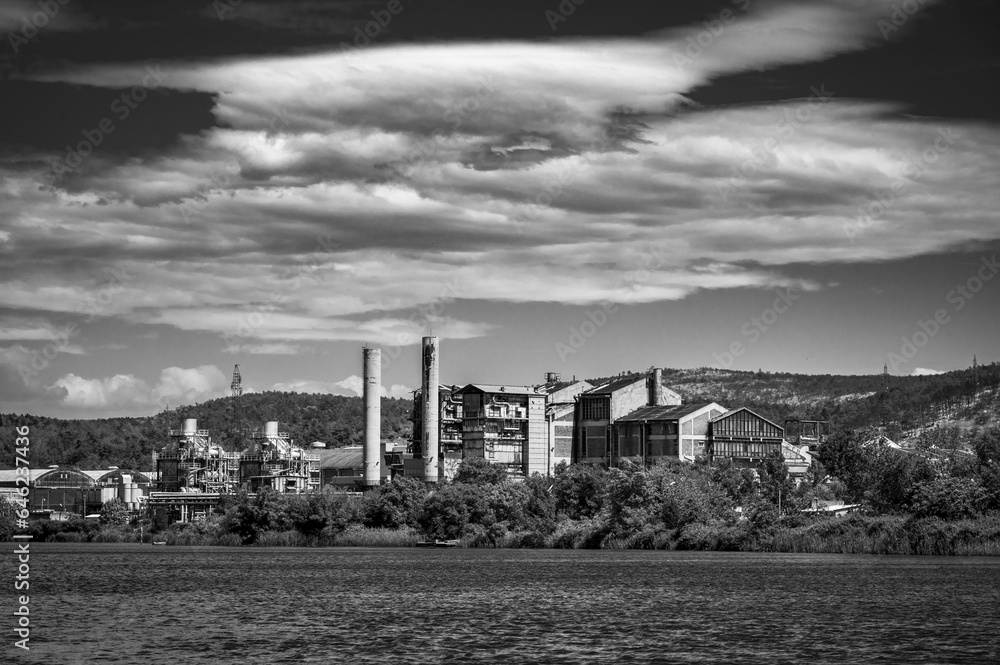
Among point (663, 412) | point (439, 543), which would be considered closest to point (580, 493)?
point (439, 543)

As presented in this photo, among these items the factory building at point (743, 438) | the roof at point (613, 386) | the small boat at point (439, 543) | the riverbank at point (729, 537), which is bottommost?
the small boat at point (439, 543)

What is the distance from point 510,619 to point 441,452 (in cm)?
11121

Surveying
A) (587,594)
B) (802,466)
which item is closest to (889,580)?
(587,594)

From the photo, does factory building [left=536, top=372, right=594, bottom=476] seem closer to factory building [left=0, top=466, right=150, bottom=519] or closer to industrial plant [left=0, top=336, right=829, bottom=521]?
industrial plant [left=0, top=336, right=829, bottom=521]

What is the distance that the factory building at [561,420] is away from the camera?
538ft

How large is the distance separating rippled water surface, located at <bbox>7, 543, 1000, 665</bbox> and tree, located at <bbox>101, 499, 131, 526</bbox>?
7559 cm

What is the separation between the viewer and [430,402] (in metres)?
161

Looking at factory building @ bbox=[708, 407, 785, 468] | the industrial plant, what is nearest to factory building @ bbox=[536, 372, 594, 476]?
the industrial plant

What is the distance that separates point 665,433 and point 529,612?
329 feet

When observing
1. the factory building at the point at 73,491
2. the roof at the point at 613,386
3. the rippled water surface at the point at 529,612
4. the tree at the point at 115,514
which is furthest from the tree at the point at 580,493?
the factory building at the point at 73,491

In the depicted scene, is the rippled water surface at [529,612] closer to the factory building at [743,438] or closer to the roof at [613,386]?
the factory building at [743,438]

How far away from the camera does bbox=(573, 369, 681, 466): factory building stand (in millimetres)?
161750

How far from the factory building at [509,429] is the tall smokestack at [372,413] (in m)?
12.7

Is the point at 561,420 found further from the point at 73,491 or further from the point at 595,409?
the point at 73,491
